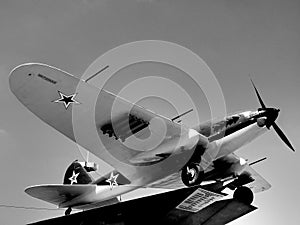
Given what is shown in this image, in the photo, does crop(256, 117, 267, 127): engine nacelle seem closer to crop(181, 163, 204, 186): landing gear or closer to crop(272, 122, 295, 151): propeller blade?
crop(272, 122, 295, 151): propeller blade

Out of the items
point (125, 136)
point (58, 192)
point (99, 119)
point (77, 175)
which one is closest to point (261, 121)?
point (125, 136)

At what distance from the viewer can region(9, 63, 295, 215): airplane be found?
454 inches

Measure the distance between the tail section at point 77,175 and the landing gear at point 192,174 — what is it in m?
5.96

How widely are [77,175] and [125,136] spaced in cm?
469

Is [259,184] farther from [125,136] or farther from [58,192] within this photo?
[58,192]

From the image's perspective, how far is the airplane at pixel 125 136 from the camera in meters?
11.5

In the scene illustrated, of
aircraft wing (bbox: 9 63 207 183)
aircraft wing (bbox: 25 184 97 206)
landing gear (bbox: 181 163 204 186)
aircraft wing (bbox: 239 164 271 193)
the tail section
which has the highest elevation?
aircraft wing (bbox: 9 63 207 183)

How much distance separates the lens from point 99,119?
42.4 ft

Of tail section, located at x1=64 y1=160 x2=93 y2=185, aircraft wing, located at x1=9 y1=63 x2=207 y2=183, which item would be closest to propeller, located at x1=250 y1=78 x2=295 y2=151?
aircraft wing, located at x1=9 y1=63 x2=207 y2=183

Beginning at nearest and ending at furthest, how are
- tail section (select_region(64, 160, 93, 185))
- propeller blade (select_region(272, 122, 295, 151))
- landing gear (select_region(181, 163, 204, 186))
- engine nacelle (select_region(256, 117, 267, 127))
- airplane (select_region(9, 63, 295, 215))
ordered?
airplane (select_region(9, 63, 295, 215))
landing gear (select_region(181, 163, 204, 186))
engine nacelle (select_region(256, 117, 267, 127))
propeller blade (select_region(272, 122, 295, 151))
tail section (select_region(64, 160, 93, 185))

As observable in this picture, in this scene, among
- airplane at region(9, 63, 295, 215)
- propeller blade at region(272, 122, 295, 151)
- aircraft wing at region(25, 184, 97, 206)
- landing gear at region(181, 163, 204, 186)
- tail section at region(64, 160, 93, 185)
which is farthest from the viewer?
tail section at region(64, 160, 93, 185)

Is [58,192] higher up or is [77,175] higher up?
[77,175]

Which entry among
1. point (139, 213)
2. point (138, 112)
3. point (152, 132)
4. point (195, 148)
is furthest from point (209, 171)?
point (139, 213)

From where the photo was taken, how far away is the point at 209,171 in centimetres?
1401
